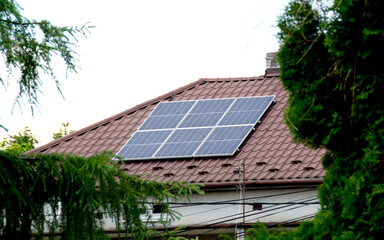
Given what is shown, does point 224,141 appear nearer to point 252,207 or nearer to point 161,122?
point 252,207

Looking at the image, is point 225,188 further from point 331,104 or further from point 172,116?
point 331,104

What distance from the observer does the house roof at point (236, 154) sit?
13.5m

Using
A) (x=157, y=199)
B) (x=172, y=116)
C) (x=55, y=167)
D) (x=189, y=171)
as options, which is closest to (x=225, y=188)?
(x=189, y=171)

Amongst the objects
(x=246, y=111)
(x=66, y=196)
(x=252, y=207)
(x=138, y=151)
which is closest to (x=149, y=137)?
(x=138, y=151)

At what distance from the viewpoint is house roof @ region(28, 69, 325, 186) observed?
13.5 m

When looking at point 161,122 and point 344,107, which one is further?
point 161,122

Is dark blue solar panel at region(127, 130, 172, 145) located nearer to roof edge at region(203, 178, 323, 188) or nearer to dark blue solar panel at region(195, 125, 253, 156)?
dark blue solar panel at region(195, 125, 253, 156)

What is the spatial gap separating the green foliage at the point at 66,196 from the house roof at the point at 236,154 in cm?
627

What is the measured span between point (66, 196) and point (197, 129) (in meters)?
8.48

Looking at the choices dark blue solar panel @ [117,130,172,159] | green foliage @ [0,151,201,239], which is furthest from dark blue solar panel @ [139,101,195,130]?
green foliage @ [0,151,201,239]

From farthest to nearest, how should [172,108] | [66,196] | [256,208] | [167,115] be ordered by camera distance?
[172,108], [167,115], [256,208], [66,196]

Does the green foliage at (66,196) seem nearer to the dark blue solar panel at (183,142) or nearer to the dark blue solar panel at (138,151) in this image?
the dark blue solar panel at (183,142)

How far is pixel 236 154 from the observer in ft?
47.4

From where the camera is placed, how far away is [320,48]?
603 cm
